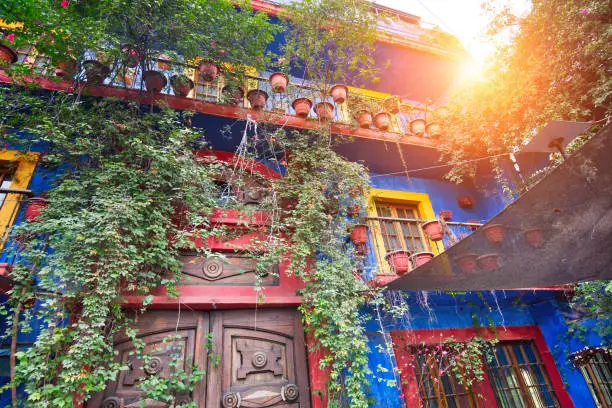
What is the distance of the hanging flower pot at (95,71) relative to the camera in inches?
174

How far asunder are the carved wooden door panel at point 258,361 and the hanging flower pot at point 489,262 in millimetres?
2362

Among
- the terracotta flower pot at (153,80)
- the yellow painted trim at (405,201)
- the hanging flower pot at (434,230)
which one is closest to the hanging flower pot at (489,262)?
the hanging flower pot at (434,230)

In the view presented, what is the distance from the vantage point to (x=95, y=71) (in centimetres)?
447

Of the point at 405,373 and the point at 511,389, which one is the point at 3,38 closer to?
the point at 405,373

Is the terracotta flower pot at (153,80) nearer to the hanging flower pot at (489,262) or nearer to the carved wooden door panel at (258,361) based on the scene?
the carved wooden door panel at (258,361)

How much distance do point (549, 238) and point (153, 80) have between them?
5.06m

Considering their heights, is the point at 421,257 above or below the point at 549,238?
above

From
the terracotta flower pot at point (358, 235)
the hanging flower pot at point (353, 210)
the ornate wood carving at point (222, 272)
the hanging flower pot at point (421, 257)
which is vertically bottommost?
the ornate wood carving at point (222, 272)

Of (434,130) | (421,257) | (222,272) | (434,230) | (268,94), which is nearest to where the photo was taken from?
(222,272)

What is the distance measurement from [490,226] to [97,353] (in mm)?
3848

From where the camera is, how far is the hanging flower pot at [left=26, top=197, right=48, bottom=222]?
369 cm

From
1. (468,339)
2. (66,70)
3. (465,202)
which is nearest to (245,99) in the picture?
(66,70)

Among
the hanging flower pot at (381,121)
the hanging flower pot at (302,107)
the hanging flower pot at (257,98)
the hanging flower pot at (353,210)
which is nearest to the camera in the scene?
the hanging flower pot at (353,210)

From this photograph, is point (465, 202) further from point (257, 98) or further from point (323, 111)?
point (257, 98)
